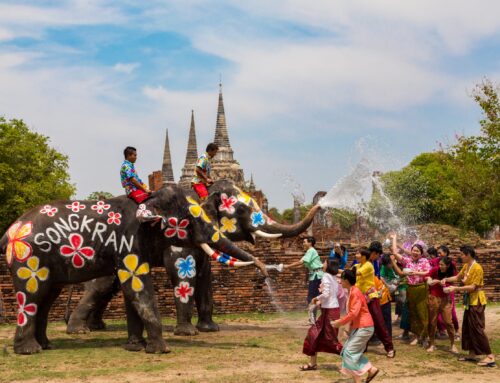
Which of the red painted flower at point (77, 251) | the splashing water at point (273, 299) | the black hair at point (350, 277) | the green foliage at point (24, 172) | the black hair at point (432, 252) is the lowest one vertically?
the splashing water at point (273, 299)

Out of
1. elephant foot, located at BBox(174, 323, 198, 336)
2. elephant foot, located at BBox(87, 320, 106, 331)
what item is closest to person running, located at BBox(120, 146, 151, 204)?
elephant foot, located at BBox(174, 323, 198, 336)

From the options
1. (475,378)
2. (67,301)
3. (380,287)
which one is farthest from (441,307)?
(67,301)

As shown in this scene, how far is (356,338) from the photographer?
745 cm

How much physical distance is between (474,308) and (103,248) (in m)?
5.04

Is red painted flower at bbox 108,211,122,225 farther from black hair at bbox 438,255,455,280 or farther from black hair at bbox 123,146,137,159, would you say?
black hair at bbox 438,255,455,280

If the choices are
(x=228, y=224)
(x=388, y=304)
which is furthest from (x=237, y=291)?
(x=388, y=304)

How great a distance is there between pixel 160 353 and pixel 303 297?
6588mm

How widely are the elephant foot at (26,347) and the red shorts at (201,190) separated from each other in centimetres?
371

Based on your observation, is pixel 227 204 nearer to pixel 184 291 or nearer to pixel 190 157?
pixel 184 291

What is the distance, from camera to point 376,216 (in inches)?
1815

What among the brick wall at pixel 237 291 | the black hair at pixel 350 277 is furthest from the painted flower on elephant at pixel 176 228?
the brick wall at pixel 237 291

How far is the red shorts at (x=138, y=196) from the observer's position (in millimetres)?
10016

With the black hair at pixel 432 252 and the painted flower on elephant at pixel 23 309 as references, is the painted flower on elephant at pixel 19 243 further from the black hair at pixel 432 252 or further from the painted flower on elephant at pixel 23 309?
the black hair at pixel 432 252

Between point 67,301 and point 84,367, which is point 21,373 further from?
point 67,301
